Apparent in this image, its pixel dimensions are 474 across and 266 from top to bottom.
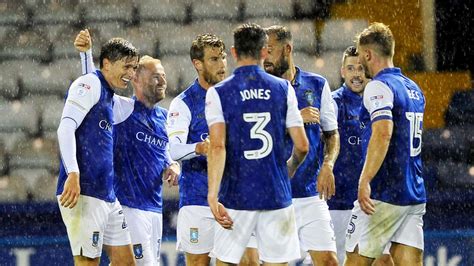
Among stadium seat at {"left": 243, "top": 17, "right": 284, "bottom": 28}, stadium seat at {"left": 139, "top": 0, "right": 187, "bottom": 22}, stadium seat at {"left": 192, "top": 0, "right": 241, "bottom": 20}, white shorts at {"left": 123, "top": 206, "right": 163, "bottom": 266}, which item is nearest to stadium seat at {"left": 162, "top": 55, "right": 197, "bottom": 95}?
stadium seat at {"left": 139, "top": 0, "right": 187, "bottom": 22}

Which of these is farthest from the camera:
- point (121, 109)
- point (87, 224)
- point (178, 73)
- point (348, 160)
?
point (178, 73)

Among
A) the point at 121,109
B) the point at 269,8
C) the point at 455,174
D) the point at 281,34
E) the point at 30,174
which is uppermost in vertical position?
the point at 269,8

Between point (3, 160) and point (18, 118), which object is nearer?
point (3, 160)

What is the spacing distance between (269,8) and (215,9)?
0.57 metres

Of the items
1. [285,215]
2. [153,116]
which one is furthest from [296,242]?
[153,116]

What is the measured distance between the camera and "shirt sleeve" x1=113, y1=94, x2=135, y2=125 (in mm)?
7867

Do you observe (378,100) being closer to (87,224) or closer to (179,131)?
(179,131)

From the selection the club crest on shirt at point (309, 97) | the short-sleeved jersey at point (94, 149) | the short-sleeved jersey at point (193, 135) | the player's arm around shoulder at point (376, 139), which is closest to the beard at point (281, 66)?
the club crest on shirt at point (309, 97)

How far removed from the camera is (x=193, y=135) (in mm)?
7508

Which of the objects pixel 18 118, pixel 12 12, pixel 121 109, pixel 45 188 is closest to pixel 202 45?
pixel 121 109

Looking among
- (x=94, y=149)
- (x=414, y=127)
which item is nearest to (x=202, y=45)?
(x=94, y=149)

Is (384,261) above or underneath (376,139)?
underneath

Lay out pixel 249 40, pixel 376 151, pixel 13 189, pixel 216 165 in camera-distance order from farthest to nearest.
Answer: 1. pixel 13 189
2. pixel 376 151
3. pixel 249 40
4. pixel 216 165

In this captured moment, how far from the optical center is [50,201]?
1020cm
